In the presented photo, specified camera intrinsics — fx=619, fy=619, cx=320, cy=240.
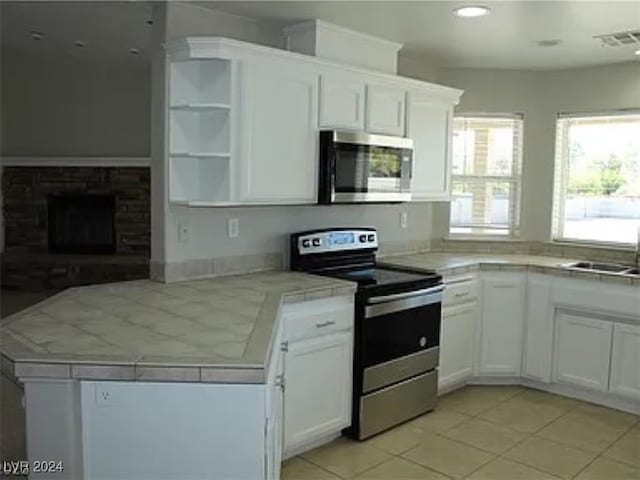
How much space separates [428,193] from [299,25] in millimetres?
1491

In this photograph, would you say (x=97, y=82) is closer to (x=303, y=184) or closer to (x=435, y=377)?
(x=303, y=184)

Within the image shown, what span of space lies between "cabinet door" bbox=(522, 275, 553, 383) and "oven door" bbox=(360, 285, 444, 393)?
0.88m

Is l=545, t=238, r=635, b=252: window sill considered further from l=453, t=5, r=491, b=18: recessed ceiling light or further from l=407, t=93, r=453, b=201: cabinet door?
l=453, t=5, r=491, b=18: recessed ceiling light

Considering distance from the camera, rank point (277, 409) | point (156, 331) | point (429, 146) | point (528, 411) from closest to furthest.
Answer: point (156, 331) < point (277, 409) < point (528, 411) < point (429, 146)

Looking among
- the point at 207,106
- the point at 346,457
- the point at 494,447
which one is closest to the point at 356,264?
the point at 346,457

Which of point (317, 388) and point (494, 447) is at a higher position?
point (317, 388)

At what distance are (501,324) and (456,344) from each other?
44 cm

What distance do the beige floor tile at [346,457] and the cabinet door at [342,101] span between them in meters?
1.78

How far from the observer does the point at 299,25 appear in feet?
11.8

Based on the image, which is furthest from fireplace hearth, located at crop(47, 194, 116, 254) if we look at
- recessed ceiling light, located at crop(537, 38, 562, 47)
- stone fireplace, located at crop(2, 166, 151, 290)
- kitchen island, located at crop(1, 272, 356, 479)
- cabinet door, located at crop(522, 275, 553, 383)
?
kitchen island, located at crop(1, 272, 356, 479)

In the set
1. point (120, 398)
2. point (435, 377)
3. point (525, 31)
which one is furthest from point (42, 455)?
point (525, 31)

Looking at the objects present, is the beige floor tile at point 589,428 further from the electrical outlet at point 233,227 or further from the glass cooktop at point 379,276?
the electrical outlet at point 233,227

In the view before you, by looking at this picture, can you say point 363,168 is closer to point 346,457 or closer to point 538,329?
point 346,457

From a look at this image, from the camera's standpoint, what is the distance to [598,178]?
15.6ft
